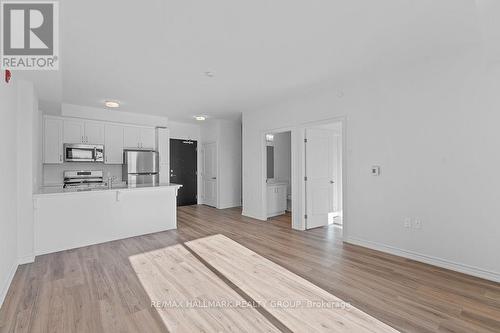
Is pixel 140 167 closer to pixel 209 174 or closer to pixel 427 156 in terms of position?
pixel 209 174

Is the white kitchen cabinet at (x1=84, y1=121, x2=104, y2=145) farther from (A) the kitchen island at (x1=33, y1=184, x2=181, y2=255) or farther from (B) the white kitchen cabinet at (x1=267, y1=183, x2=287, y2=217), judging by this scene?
(B) the white kitchen cabinet at (x1=267, y1=183, x2=287, y2=217)

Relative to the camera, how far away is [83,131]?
18.3ft

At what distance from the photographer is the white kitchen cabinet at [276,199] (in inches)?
235

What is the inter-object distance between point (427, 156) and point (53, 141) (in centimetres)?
697

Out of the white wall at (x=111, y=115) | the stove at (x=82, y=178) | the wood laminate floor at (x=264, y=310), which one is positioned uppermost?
the white wall at (x=111, y=115)

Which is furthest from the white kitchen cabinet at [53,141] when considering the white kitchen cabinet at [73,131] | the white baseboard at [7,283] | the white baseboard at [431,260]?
the white baseboard at [431,260]

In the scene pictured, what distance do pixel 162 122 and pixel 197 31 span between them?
15.6ft

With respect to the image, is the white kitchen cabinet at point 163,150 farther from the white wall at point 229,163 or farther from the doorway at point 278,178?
the doorway at point 278,178

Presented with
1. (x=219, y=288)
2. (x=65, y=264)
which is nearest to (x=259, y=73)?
(x=219, y=288)

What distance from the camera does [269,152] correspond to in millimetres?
6520

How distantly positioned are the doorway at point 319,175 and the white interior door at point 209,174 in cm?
335

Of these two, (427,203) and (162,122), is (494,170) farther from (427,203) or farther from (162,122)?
(162,122)

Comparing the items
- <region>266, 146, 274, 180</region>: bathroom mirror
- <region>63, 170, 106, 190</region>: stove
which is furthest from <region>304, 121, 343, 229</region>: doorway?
<region>63, 170, 106, 190</region>: stove

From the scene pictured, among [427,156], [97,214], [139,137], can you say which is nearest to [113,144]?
[139,137]
